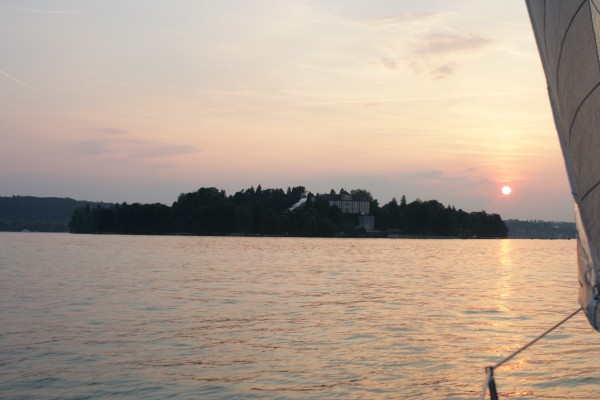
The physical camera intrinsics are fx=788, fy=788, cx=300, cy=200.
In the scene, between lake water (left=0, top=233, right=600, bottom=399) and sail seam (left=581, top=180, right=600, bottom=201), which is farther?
lake water (left=0, top=233, right=600, bottom=399)

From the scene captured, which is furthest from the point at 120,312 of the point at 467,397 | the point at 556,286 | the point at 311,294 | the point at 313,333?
the point at 556,286

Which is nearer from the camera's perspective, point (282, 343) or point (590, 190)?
point (590, 190)

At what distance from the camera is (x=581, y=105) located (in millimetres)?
6922

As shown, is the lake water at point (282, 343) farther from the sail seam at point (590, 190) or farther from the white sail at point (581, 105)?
the sail seam at point (590, 190)

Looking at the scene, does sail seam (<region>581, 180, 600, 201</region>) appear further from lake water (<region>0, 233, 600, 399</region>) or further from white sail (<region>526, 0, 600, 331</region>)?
lake water (<region>0, 233, 600, 399</region>)

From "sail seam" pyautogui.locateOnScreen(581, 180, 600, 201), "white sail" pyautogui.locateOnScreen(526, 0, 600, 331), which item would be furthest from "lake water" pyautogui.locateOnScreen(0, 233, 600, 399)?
"sail seam" pyautogui.locateOnScreen(581, 180, 600, 201)

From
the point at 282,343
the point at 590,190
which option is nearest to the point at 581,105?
the point at 590,190

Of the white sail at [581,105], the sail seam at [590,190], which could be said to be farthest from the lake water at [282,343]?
the sail seam at [590,190]

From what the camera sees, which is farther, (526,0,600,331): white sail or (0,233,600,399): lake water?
(0,233,600,399): lake water

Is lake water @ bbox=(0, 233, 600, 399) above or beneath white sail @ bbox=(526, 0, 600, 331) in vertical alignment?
beneath

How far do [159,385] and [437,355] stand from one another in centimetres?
866

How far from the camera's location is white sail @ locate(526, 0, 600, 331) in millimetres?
6695

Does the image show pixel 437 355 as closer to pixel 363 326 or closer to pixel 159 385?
pixel 363 326

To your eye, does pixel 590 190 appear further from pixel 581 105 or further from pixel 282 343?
pixel 282 343
